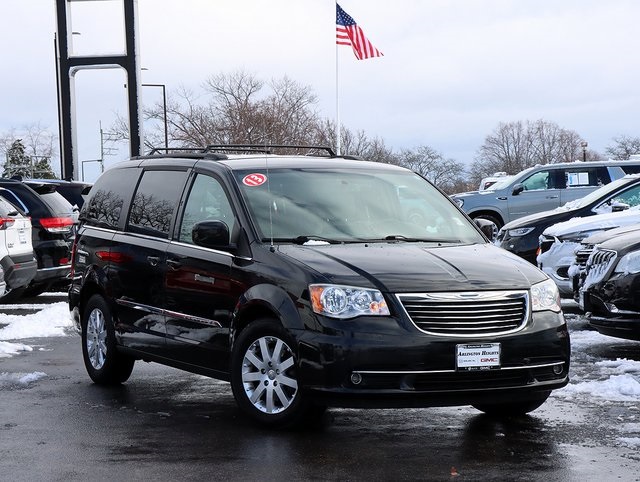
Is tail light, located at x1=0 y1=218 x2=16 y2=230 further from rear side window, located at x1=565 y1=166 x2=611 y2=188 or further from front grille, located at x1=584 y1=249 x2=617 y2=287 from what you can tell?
rear side window, located at x1=565 y1=166 x2=611 y2=188

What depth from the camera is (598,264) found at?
9.92 m

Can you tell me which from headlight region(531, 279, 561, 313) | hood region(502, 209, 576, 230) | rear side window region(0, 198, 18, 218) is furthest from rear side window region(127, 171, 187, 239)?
hood region(502, 209, 576, 230)

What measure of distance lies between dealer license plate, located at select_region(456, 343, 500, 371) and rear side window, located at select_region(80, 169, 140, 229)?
3465 mm

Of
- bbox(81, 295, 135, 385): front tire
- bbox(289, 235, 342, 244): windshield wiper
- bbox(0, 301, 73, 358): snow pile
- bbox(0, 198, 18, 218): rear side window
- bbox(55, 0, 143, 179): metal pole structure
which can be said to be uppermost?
bbox(55, 0, 143, 179): metal pole structure

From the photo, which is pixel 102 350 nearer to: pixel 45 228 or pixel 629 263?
pixel 629 263

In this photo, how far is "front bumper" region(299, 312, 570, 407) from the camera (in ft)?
20.4

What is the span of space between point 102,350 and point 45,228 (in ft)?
26.4

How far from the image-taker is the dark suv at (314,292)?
630 cm

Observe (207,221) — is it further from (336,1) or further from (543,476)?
(336,1)

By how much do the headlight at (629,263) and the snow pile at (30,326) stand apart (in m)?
5.52

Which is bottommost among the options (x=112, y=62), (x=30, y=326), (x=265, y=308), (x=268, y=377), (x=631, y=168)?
(x=30, y=326)

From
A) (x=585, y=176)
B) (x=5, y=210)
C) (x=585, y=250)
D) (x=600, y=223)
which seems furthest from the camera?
(x=585, y=176)

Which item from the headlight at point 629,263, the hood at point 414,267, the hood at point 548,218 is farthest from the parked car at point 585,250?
the hood at point 548,218

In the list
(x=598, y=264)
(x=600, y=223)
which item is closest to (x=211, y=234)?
(x=598, y=264)
